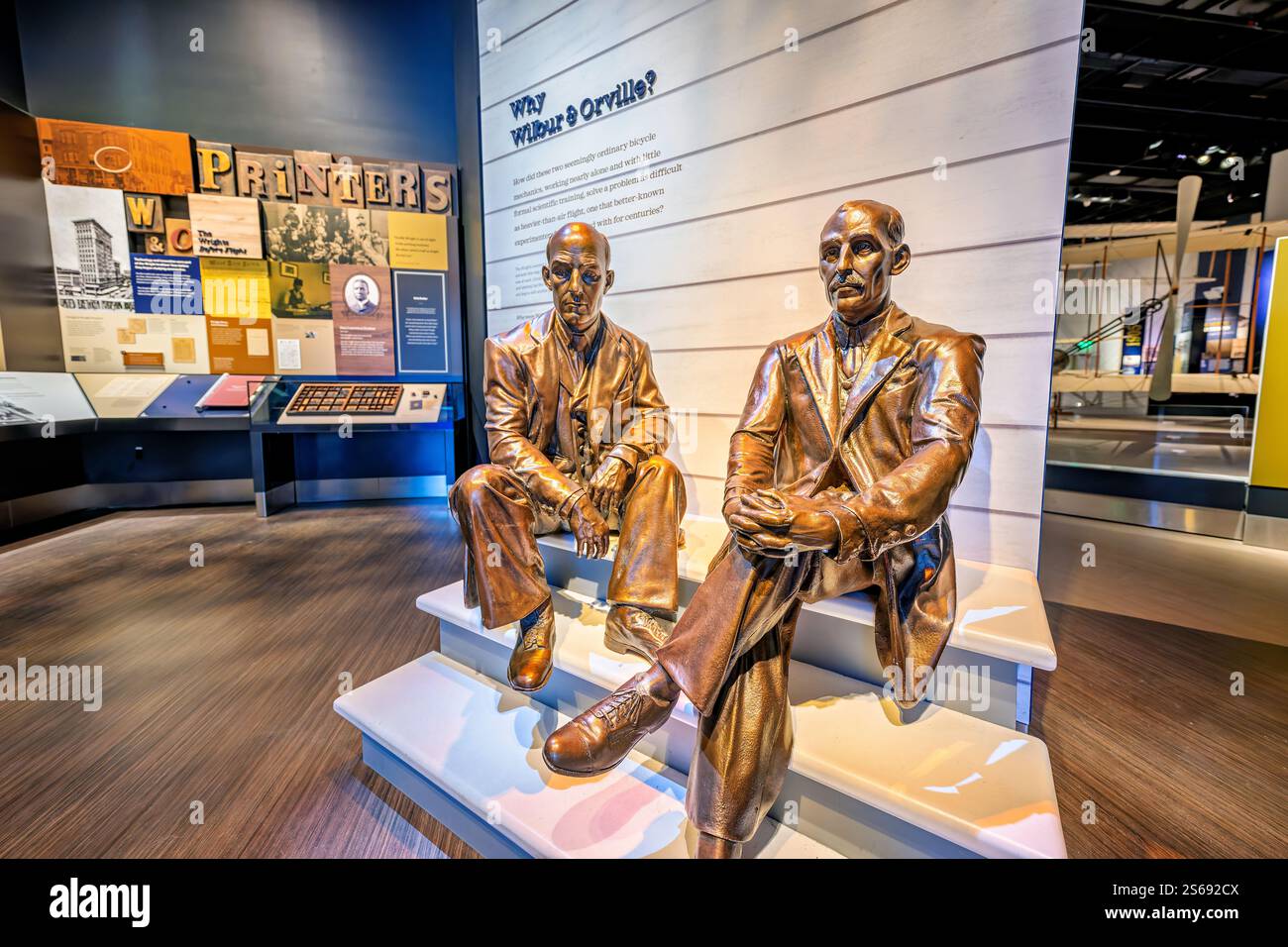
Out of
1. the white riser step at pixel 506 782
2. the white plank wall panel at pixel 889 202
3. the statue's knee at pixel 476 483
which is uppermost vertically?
the white plank wall panel at pixel 889 202

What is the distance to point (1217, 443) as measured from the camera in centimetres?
626

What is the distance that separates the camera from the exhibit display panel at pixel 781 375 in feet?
3.80

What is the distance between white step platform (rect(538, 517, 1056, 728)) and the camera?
A: 1279 millimetres

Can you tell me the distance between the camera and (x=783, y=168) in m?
2.37

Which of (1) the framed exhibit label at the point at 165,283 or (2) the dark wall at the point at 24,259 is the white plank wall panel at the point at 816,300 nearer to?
(1) the framed exhibit label at the point at 165,283

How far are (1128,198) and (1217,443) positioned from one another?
6847 millimetres

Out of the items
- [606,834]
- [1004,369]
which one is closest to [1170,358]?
[1004,369]

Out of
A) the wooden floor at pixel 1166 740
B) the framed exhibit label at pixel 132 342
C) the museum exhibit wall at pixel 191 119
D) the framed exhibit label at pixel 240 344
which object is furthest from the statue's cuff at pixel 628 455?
the framed exhibit label at pixel 132 342

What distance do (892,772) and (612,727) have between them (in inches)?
23.2

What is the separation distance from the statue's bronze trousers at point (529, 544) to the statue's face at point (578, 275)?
63 cm

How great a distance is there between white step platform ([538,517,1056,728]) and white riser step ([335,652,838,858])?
473 millimetres

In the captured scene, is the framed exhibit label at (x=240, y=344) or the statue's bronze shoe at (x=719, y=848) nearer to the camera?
the statue's bronze shoe at (x=719, y=848)

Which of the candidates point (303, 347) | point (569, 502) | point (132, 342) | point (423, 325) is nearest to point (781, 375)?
point (569, 502)
